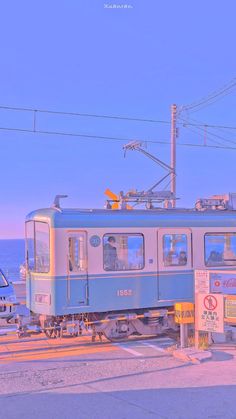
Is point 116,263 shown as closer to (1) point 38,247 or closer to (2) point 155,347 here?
(1) point 38,247

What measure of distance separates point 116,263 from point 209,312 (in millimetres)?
2388

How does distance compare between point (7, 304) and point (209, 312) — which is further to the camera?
point (7, 304)

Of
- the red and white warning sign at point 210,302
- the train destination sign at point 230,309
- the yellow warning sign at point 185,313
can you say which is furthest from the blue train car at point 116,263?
the train destination sign at point 230,309

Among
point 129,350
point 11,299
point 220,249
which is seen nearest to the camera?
point 129,350

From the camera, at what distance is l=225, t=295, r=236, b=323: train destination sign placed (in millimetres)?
10000

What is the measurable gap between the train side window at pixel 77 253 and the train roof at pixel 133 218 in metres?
0.27

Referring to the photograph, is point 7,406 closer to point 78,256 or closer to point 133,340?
point 78,256

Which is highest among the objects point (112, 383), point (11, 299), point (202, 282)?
point (202, 282)

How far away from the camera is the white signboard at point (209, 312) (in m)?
10.1

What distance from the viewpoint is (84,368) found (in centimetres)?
898

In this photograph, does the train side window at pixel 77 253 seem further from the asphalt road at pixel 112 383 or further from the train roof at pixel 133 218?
the asphalt road at pixel 112 383

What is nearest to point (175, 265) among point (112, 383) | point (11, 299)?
point (11, 299)

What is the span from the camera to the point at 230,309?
10055mm

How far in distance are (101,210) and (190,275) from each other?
2585mm
